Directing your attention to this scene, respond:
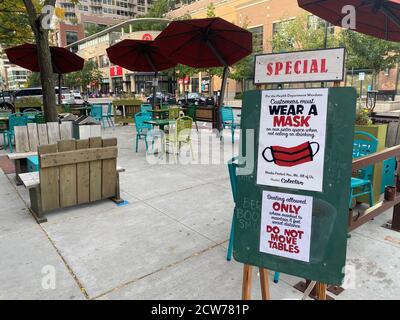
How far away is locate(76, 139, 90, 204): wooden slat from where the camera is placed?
440 centimetres

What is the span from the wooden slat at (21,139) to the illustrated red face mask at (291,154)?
5.25 meters

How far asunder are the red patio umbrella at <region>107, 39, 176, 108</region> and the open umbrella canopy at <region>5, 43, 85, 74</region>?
1753 mm

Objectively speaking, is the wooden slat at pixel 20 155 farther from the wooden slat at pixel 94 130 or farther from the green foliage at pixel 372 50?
the green foliage at pixel 372 50

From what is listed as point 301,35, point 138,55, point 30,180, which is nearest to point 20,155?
point 30,180

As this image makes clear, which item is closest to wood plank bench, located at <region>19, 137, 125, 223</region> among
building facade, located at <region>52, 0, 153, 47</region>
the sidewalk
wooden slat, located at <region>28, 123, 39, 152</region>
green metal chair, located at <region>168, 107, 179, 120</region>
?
the sidewalk

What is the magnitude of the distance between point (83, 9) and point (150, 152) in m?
105

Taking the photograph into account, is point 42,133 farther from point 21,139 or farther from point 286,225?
point 286,225

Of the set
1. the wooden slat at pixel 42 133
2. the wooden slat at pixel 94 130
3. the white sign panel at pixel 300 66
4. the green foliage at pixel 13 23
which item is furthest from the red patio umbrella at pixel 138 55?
the white sign panel at pixel 300 66

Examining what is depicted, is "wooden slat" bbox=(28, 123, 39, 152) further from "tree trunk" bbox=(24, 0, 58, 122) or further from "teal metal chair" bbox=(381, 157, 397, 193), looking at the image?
"teal metal chair" bbox=(381, 157, 397, 193)

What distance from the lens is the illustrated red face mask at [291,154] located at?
197cm

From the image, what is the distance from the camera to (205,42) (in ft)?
30.3

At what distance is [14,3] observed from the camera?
13.2m
